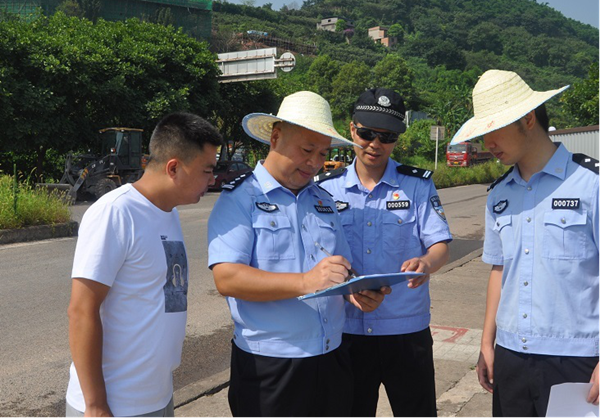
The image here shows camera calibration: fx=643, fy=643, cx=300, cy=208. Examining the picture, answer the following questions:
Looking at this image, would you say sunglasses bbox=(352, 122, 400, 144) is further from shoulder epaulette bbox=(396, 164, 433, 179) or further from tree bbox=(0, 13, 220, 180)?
tree bbox=(0, 13, 220, 180)

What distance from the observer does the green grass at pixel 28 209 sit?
11734 millimetres

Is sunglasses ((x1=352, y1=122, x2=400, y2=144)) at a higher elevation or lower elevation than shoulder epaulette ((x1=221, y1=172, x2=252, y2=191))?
higher

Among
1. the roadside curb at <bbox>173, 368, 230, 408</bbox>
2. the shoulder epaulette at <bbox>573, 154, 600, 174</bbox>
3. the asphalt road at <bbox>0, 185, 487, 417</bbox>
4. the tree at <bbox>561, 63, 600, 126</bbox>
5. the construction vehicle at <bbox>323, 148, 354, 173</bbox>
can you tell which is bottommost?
the construction vehicle at <bbox>323, 148, 354, 173</bbox>

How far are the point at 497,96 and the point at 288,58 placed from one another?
90.3 ft

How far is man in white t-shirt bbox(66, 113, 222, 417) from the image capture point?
2086mm

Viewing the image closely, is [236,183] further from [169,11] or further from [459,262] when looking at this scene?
[169,11]

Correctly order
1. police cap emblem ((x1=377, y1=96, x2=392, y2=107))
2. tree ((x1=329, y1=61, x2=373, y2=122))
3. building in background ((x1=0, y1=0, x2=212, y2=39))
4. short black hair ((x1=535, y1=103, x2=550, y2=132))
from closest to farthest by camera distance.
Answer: short black hair ((x1=535, y1=103, x2=550, y2=132))
police cap emblem ((x1=377, y1=96, x2=392, y2=107))
building in background ((x1=0, y1=0, x2=212, y2=39))
tree ((x1=329, y1=61, x2=373, y2=122))

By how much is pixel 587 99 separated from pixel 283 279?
26.0m

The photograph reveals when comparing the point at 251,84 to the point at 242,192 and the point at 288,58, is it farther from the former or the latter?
the point at 242,192

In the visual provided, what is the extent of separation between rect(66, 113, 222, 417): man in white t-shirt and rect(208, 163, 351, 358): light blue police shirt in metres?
0.18

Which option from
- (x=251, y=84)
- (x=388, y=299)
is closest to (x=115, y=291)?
(x=388, y=299)

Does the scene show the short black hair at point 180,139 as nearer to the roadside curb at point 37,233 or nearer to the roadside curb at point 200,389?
the roadside curb at point 200,389

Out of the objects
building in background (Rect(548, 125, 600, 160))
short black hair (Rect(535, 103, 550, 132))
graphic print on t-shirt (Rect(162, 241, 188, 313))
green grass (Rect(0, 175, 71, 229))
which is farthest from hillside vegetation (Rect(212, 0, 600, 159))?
graphic print on t-shirt (Rect(162, 241, 188, 313))

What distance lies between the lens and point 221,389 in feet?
15.6
